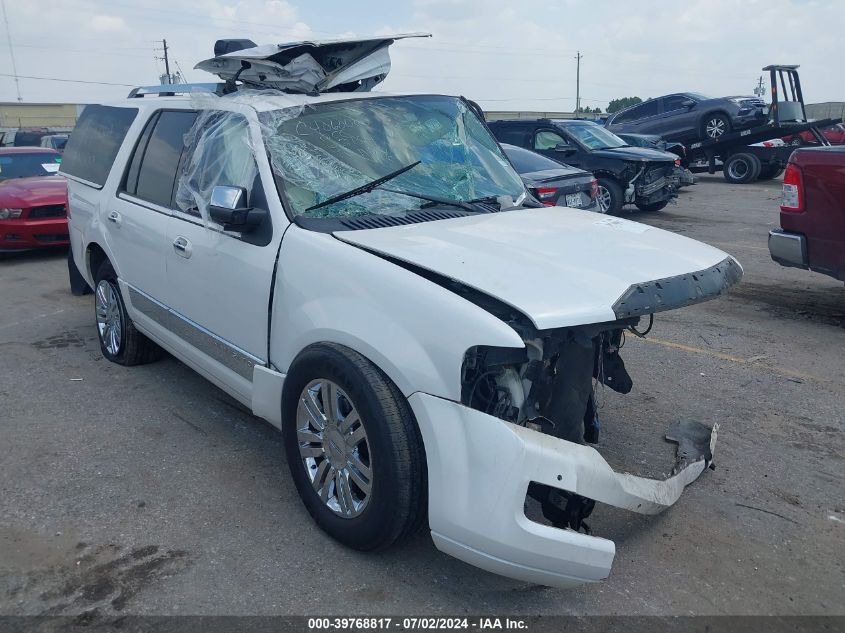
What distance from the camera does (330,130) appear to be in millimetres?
4043

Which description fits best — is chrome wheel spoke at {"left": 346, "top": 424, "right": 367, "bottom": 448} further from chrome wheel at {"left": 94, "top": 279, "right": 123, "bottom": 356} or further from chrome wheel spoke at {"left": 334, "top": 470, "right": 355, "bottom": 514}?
chrome wheel at {"left": 94, "top": 279, "right": 123, "bottom": 356}

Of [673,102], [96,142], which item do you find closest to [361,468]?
[96,142]

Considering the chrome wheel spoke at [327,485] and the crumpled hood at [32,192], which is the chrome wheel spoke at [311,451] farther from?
the crumpled hood at [32,192]

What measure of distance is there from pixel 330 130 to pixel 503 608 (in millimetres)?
2532

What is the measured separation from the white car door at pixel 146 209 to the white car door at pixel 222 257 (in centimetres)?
17

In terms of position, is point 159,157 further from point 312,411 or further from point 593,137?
point 593,137

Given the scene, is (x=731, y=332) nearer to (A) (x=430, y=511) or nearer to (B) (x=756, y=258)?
(B) (x=756, y=258)

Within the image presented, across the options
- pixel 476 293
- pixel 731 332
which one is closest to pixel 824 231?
pixel 731 332

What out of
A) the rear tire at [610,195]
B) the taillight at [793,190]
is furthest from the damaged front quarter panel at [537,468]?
the rear tire at [610,195]

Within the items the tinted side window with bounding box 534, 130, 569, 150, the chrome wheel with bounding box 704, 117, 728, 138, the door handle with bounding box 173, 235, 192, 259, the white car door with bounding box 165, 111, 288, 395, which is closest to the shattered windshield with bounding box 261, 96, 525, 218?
the white car door with bounding box 165, 111, 288, 395

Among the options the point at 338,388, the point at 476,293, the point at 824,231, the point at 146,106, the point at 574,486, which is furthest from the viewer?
the point at 824,231

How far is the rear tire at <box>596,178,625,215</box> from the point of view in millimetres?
12797

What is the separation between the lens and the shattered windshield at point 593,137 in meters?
13.2

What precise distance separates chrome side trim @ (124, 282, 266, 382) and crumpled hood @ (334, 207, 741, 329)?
899 millimetres
